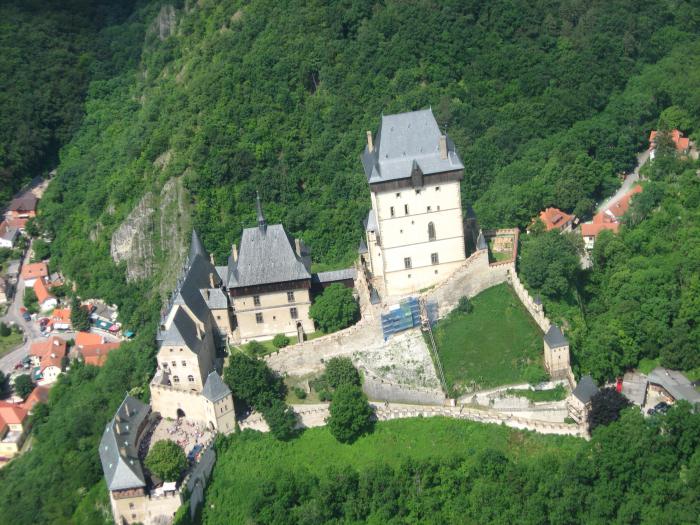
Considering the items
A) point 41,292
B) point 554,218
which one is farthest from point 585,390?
point 41,292

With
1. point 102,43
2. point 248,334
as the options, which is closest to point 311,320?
point 248,334

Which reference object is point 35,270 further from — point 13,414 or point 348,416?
point 348,416

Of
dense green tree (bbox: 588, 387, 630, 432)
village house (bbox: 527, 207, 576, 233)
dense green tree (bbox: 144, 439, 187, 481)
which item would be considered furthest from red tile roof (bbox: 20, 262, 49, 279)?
dense green tree (bbox: 588, 387, 630, 432)

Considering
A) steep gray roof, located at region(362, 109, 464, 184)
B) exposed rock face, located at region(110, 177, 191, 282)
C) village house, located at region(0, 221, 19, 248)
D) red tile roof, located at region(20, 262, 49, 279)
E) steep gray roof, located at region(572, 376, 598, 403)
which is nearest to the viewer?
steep gray roof, located at region(572, 376, 598, 403)

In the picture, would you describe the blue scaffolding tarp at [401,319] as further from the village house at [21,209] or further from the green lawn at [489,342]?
the village house at [21,209]

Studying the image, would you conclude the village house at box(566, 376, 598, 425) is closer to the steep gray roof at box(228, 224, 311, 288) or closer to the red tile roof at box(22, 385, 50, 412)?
the steep gray roof at box(228, 224, 311, 288)

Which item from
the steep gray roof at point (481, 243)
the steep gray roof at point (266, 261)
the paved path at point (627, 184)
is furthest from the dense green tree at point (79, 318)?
the paved path at point (627, 184)

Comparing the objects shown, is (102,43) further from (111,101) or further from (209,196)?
(209,196)
